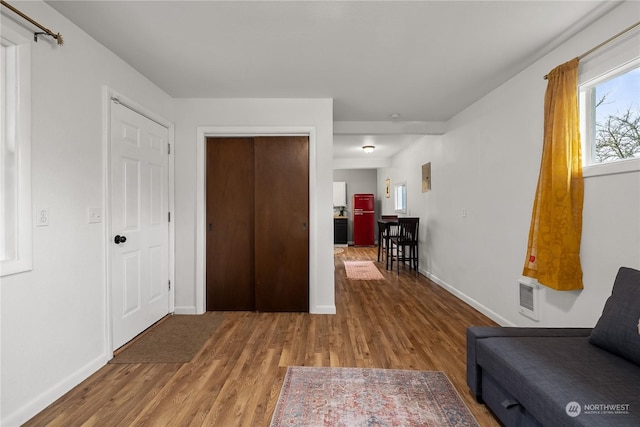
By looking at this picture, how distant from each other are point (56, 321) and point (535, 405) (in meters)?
2.60

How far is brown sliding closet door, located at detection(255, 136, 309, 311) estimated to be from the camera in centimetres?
335

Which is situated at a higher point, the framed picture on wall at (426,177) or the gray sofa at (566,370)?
the framed picture on wall at (426,177)

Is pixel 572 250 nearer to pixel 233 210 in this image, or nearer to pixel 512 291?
pixel 512 291

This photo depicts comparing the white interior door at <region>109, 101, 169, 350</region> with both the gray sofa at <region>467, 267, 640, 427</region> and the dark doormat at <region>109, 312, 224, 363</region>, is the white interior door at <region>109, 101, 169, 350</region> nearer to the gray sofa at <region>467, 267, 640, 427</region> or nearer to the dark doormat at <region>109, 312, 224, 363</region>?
the dark doormat at <region>109, 312, 224, 363</region>

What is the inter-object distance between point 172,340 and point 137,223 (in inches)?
43.1

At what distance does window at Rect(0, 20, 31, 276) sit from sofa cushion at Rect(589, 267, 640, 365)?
10.1 ft

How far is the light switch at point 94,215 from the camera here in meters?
2.11

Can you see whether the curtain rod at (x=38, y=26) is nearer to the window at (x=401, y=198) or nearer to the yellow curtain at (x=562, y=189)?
the yellow curtain at (x=562, y=189)

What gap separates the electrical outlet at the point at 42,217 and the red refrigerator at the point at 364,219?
7797 millimetres

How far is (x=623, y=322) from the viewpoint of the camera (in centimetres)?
143

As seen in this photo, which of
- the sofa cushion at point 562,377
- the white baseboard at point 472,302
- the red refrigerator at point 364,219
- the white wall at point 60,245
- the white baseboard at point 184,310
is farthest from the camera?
the red refrigerator at point 364,219

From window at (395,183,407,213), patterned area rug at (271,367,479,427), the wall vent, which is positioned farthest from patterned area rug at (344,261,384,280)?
patterned area rug at (271,367,479,427)

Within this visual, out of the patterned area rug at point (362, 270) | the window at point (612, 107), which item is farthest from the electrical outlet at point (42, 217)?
the patterned area rug at point (362, 270)

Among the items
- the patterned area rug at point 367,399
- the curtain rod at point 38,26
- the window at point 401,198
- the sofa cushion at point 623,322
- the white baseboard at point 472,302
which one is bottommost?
the patterned area rug at point 367,399
